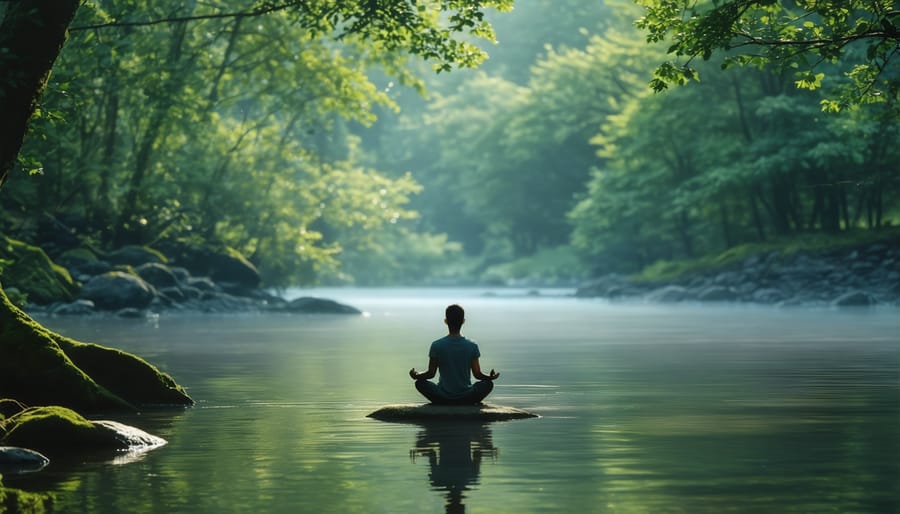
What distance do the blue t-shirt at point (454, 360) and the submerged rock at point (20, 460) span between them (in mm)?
4611

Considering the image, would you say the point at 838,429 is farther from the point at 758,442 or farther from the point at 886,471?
the point at 886,471

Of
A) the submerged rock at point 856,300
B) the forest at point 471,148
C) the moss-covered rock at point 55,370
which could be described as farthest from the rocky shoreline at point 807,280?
the moss-covered rock at point 55,370

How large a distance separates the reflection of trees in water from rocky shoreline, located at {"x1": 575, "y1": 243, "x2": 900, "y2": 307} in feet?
145

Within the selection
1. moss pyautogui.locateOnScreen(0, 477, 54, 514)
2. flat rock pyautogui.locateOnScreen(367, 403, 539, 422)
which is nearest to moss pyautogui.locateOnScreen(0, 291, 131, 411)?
flat rock pyautogui.locateOnScreen(367, 403, 539, 422)

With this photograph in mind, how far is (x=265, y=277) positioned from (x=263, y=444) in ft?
160

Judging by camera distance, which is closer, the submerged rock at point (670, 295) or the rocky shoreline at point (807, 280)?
the rocky shoreline at point (807, 280)

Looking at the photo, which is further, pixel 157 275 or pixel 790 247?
pixel 790 247

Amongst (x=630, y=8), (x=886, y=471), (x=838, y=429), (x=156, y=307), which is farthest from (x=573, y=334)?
(x=630, y=8)

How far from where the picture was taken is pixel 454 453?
1277 cm

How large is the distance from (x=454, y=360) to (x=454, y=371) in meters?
0.20

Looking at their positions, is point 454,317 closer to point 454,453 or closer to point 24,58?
point 454,453

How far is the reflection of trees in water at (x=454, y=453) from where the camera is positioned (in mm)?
10680

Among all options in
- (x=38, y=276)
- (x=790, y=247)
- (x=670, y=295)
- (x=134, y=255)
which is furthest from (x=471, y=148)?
(x=38, y=276)

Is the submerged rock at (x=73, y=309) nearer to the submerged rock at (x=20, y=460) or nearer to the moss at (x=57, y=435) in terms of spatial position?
the moss at (x=57, y=435)
